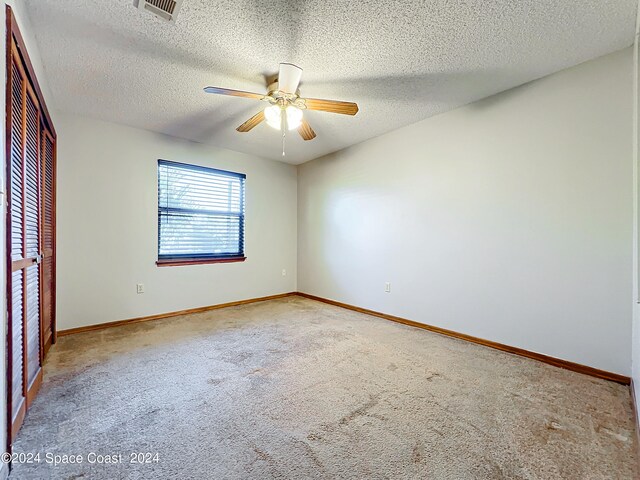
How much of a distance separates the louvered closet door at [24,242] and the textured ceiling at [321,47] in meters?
0.54

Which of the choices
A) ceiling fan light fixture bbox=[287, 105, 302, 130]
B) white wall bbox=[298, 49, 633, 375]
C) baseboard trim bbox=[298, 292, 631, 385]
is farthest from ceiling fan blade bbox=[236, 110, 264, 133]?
baseboard trim bbox=[298, 292, 631, 385]

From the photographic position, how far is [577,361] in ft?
7.32

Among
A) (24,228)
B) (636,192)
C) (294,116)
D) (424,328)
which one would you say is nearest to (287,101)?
(294,116)

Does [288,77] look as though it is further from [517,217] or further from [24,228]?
[517,217]

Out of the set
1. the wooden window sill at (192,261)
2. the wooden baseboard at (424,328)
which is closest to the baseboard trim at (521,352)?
the wooden baseboard at (424,328)

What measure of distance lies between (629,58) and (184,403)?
3.81m

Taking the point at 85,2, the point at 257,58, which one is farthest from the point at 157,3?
the point at 257,58

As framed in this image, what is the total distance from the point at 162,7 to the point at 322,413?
2.49 m

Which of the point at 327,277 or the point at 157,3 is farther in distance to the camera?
the point at 327,277

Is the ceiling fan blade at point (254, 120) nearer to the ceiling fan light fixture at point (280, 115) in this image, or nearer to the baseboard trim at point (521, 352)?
the ceiling fan light fixture at point (280, 115)

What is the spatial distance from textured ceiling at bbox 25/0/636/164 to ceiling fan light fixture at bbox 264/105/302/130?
0.86 feet

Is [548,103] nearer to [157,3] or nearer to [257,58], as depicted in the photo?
[257,58]

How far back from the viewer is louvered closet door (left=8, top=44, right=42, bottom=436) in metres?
1.48

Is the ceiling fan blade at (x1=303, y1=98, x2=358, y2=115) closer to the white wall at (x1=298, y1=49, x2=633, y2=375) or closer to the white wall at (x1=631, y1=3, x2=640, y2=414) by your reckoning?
the white wall at (x1=298, y1=49, x2=633, y2=375)
